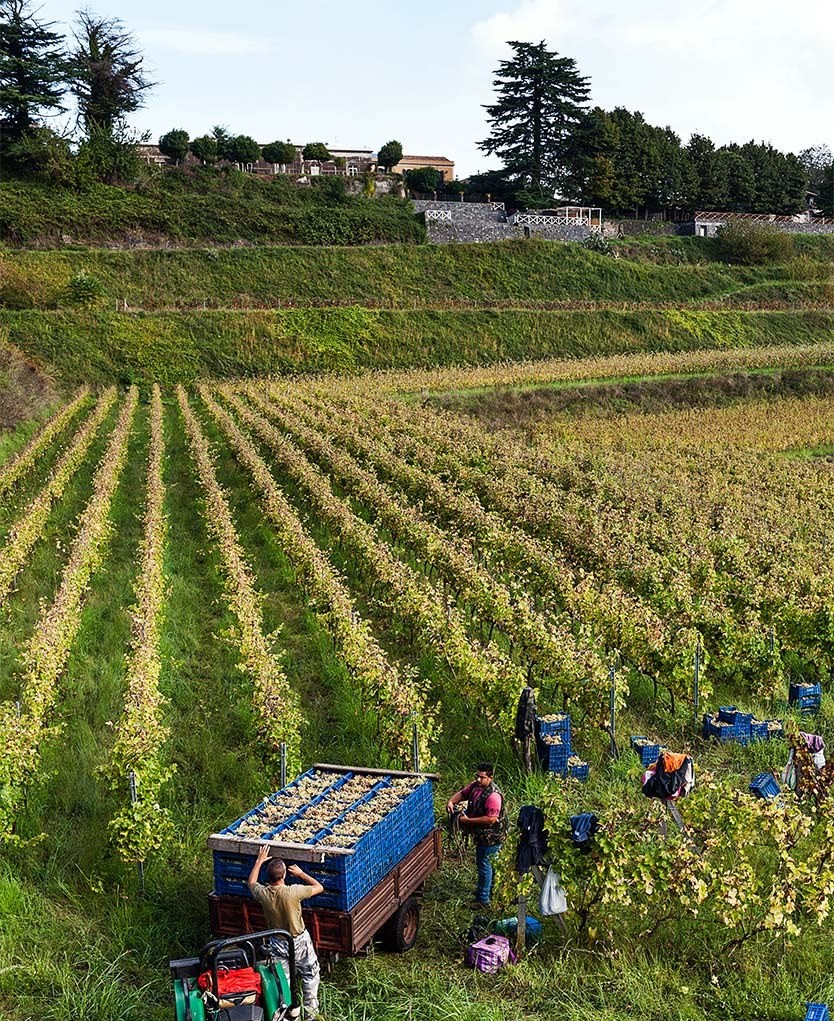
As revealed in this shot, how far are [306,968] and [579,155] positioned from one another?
66675mm

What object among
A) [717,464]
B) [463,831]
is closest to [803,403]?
[717,464]

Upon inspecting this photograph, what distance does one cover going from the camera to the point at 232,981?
6.17 m

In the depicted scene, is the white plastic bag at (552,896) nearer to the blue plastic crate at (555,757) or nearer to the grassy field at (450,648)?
the grassy field at (450,648)

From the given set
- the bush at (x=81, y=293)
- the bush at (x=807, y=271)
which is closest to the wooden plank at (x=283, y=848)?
the bush at (x=81, y=293)

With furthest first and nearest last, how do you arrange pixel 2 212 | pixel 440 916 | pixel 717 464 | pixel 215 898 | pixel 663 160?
1. pixel 663 160
2. pixel 2 212
3. pixel 717 464
4. pixel 440 916
5. pixel 215 898

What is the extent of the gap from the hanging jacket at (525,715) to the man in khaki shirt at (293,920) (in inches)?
134

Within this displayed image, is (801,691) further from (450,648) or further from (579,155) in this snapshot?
(579,155)

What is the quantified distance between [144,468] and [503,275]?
3348 centimetres

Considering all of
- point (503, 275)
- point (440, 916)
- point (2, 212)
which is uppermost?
point (2, 212)

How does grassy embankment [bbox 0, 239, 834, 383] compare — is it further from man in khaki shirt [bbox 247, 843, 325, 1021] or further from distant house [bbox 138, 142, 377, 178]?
man in khaki shirt [bbox 247, 843, 325, 1021]

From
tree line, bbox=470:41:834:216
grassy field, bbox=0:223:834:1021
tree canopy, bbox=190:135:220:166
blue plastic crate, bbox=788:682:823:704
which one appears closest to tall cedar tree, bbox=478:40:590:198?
tree line, bbox=470:41:834:216

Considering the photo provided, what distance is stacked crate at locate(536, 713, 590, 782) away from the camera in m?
9.84

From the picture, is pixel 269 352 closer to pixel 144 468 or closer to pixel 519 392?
pixel 519 392

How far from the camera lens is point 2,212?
167ft
